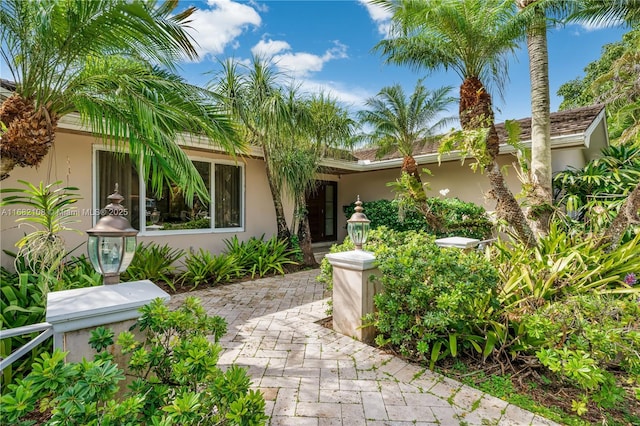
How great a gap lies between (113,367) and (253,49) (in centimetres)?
751

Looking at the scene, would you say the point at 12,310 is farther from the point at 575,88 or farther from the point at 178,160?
the point at 575,88

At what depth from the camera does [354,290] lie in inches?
156

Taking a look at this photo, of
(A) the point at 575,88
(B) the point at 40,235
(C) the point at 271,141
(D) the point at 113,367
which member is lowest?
(D) the point at 113,367

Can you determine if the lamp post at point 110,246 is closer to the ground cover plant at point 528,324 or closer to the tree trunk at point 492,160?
the ground cover plant at point 528,324

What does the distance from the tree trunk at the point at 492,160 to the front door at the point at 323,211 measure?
7.34 metres

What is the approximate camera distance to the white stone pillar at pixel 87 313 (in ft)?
5.46

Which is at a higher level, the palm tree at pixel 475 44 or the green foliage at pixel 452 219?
the palm tree at pixel 475 44

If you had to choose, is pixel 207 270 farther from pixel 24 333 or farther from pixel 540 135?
pixel 540 135

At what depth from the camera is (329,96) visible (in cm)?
828

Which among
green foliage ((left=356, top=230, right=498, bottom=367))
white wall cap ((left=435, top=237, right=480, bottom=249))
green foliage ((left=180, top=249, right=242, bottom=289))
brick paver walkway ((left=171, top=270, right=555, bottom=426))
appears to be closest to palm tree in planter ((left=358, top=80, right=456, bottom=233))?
white wall cap ((left=435, top=237, right=480, bottom=249))

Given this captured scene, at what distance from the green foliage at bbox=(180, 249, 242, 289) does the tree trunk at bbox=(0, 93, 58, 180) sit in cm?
367

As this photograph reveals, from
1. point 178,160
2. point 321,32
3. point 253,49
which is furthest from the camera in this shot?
point 321,32

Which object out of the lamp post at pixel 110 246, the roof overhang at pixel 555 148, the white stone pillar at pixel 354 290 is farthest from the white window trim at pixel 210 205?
the lamp post at pixel 110 246

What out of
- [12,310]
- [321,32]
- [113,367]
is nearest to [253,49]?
[321,32]
